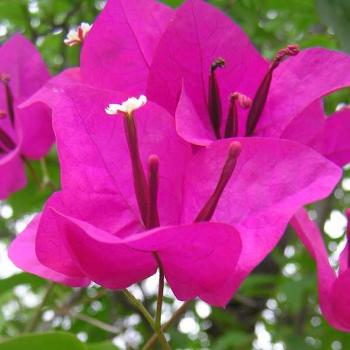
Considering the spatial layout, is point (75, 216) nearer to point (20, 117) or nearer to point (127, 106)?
point (127, 106)

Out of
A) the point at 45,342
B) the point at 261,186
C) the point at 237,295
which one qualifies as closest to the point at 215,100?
the point at 261,186

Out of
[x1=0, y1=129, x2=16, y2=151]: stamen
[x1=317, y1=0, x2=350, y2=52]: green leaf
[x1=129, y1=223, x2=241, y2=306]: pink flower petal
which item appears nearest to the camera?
[x1=129, y1=223, x2=241, y2=306]: pink flower petal

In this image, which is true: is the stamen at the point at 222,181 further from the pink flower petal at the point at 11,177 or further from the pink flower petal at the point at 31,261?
the pink flower petal at the point at 11,177

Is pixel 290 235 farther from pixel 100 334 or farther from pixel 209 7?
pixel 209 7

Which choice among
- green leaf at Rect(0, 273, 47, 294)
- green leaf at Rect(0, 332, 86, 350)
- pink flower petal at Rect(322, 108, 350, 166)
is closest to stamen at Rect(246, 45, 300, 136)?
pink flower petal at Rect(322, 108, 350, 166)

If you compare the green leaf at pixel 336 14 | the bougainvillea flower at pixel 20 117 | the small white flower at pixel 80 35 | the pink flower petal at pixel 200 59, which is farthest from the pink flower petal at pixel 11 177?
the green leaf at pixel 336 14

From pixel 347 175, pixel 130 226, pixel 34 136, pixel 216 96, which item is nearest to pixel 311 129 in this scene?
pixel 216 96

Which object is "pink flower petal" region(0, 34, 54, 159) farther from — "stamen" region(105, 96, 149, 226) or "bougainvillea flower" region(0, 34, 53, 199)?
"stamen" region(105, 96, 149, 226)
